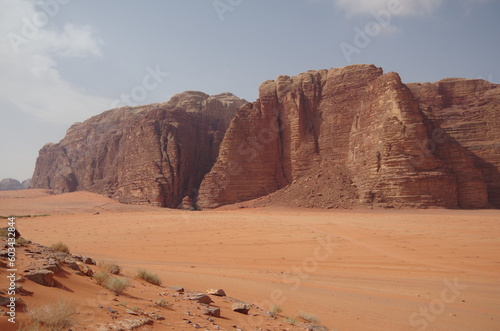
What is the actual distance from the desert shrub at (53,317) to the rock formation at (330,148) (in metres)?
28.9

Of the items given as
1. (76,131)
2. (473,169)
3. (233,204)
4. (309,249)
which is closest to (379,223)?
(309,249)

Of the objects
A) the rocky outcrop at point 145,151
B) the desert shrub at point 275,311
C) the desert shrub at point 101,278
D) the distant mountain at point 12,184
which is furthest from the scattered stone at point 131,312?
the distant mountain at point 12,184

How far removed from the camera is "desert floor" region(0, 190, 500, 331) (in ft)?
20.2

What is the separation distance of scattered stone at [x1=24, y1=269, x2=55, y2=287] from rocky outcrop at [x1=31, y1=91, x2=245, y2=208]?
4257 centimetres

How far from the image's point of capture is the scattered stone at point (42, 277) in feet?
13.3

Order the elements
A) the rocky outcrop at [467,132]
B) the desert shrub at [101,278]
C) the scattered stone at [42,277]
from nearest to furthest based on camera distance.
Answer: the scattered stone at [42,277], the desert shrub at [101,278], the rocky outcrop at [467,132]

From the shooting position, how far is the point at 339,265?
9.98 meters

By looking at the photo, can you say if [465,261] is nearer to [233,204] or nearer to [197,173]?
[233,204]

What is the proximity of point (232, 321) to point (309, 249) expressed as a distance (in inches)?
315

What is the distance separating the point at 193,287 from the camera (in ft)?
22.8

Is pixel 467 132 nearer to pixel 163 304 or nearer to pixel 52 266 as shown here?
pixel 163 304

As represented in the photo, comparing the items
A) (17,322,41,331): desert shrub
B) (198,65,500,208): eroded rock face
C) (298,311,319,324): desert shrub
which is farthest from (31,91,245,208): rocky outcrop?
(17,322,41,331): desert shrub

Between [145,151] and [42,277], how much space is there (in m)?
50.4

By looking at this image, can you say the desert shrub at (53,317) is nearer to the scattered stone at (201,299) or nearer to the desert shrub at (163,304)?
the desert shrub at (163,304)
